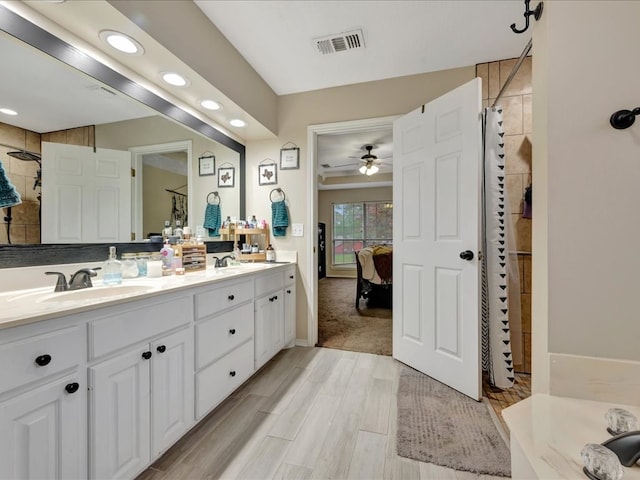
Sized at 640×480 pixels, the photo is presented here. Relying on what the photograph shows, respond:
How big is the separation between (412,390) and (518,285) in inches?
44.6

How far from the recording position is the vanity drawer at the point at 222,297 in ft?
4.97

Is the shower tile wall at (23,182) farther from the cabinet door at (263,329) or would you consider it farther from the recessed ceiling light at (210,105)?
the cabinet door at (263,329)

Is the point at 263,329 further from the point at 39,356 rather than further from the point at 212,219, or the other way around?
the point at 39,356

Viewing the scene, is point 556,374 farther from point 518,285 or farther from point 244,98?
point 244,98

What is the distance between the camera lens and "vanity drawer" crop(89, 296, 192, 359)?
101 cm

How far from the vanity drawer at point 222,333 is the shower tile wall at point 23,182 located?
86 centimetres

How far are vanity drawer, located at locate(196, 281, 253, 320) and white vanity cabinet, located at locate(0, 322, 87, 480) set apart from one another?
58 centimetres

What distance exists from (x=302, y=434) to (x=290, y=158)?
7.53 feet

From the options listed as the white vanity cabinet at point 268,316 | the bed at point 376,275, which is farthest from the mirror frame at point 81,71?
the bed at point 376,275

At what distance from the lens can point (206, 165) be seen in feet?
8.00

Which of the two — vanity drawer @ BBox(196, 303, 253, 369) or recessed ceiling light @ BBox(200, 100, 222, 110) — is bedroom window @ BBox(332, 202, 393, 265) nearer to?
recessed ceiling light @ BBox(200, 100, 222, 110)

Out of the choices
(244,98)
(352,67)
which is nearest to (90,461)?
(244,98)

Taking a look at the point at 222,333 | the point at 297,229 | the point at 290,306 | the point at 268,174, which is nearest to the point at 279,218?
the point at 297,229

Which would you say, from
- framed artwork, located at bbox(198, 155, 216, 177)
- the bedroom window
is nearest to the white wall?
framed artwork, located at bbox(198, 155, 216, 177)
